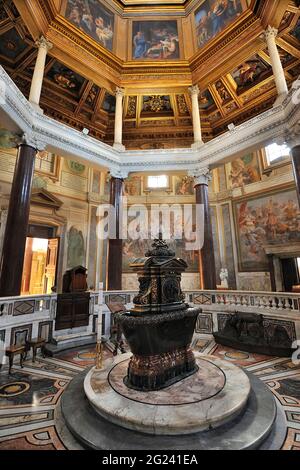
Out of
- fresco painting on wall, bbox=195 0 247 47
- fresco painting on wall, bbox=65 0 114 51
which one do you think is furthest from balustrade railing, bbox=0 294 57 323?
fresco painting on wall, bbox=195 0 247 47

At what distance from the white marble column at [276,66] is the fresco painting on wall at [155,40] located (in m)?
4.43

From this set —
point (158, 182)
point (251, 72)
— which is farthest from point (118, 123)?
point (251, 72)

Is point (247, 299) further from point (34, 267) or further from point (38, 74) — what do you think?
point (34, 267)

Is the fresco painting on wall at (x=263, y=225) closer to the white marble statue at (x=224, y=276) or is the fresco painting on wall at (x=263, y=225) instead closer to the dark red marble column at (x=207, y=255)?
the white marble statue at (x=224, y=276)

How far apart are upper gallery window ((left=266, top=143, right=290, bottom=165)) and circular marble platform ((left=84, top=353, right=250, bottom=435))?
10.7 m

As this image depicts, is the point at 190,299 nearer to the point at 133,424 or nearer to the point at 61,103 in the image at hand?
the point at 133,424

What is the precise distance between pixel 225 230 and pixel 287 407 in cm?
1021

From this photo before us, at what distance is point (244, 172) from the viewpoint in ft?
41.3

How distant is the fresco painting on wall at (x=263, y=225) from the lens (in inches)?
410

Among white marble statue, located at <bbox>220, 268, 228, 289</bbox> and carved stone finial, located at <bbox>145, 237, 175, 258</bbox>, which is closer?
carved stone finial, located at <bbox>145, 237, 175, 258</bbox>

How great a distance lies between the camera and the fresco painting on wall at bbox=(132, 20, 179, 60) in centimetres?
1114

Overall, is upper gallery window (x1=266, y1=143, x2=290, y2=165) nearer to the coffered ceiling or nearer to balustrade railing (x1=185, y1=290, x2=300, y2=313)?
the coffered ceiling

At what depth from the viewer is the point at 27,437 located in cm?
263
